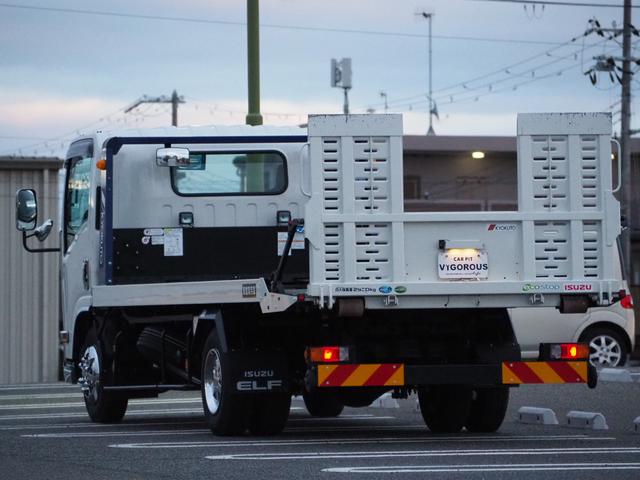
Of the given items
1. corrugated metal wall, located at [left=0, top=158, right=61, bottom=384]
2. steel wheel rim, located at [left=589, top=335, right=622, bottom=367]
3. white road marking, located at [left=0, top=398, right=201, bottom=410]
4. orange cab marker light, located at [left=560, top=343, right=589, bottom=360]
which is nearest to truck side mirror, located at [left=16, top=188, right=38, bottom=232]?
white road marking, located at [left=0, top=398, right=201, bottom=410]

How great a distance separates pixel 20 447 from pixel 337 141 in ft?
12.0

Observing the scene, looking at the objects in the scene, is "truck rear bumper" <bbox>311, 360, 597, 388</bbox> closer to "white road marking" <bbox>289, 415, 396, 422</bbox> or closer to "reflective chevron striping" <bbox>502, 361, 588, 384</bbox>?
"reflective chevron striping" <bbox>502, 361, 588, 384</bbox>

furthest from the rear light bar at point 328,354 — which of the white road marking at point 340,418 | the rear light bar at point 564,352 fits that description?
the white road marking at point 340,418

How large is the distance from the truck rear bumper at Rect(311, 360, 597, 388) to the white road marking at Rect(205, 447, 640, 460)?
0.79 metres

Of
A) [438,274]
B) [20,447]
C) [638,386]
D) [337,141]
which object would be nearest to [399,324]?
[438,274]

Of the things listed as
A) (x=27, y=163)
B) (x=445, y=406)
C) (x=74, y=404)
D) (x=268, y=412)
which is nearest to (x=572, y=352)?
(x=445, y=406)

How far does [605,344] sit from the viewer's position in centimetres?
2402

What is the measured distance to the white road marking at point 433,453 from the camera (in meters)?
11.0

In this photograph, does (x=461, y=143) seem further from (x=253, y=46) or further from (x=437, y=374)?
(x=437, y=374)

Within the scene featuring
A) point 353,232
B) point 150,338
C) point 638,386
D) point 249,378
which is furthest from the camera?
point 638,386

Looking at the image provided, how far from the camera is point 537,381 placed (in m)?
12.4

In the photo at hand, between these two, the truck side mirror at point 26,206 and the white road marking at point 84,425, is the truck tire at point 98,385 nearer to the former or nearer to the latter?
the white road marking at point 84,425

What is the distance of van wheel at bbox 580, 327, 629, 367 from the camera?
24.0 meters

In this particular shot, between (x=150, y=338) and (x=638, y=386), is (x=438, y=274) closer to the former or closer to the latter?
(x=150, y=338)
